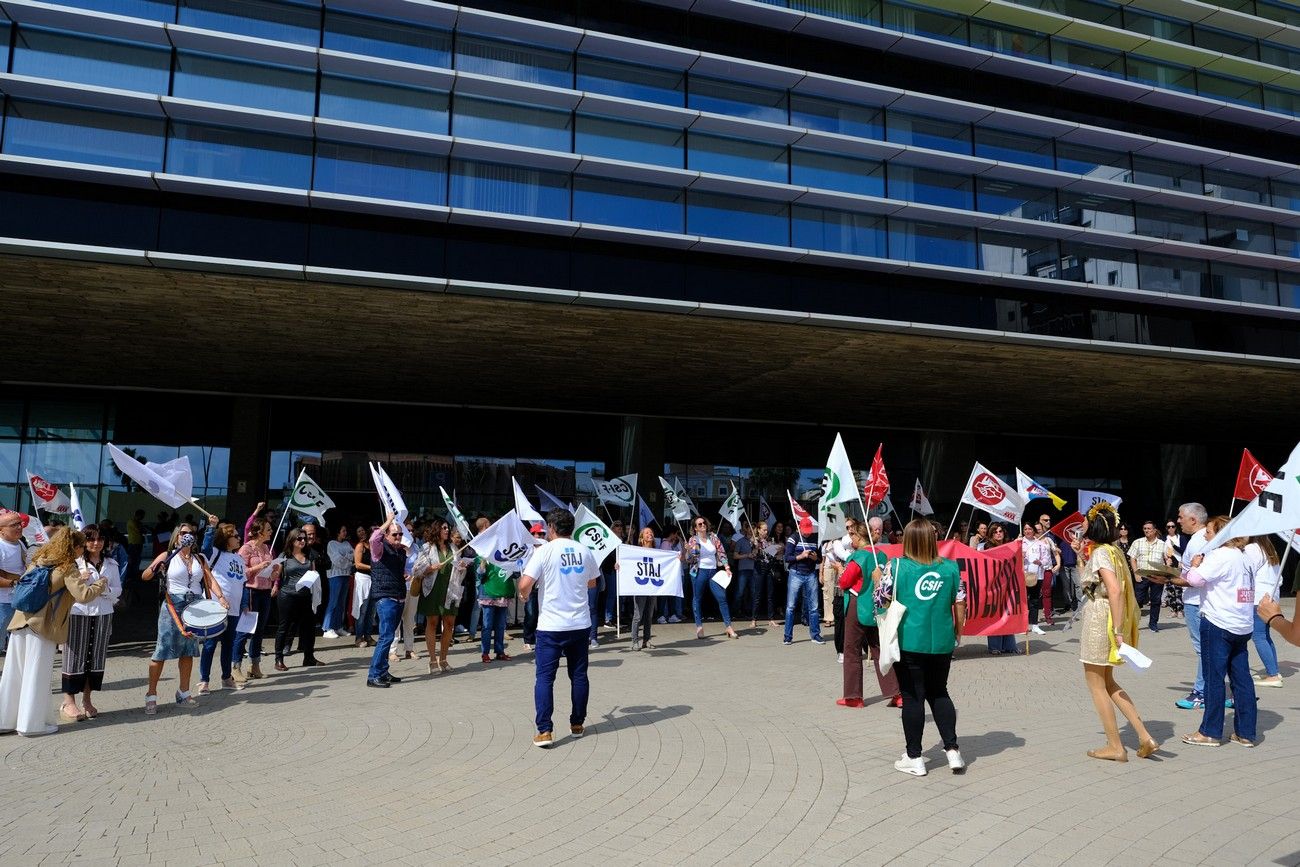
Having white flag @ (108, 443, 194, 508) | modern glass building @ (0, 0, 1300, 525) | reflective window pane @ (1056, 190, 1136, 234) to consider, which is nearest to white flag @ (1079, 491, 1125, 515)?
modern glass building @ (0, 0, 1300, 525)

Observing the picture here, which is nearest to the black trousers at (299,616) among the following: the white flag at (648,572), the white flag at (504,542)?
the white flag at (504,542)

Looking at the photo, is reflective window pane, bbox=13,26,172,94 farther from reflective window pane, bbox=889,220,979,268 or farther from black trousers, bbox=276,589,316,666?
reflective window pane, bbox=889,220,979,268

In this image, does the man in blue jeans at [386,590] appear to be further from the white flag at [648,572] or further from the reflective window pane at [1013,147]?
the reflective window pane at [1013,147]

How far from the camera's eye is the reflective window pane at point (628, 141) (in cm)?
1664

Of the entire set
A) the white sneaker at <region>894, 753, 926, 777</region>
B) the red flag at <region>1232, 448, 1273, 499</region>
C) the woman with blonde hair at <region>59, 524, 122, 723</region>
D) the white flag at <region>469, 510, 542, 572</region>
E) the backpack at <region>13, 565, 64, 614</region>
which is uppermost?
the red flag at <region>1232, 448, 1273, 499</region>

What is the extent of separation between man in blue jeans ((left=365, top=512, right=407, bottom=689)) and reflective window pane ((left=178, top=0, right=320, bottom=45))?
31.0 feet

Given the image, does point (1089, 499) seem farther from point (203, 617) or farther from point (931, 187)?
point (203, 617)

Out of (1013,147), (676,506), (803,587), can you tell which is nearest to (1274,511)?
(803,587)

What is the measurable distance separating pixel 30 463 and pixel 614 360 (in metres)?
15.4

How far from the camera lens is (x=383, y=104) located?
15.4 meters

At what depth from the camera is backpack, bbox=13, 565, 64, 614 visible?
8.00 metres

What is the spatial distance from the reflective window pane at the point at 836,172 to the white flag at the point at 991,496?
6.80 metres

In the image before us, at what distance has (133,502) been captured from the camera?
22.8 metres

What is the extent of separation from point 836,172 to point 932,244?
2.56 meters
